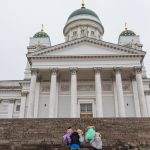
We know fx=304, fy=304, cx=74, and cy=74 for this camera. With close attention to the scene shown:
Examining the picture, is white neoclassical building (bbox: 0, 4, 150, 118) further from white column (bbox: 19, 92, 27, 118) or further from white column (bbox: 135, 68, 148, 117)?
white column (bbox: 19, 92, 27, 118)

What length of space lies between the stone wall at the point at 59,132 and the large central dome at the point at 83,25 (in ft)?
107

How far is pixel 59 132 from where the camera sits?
13938 mm

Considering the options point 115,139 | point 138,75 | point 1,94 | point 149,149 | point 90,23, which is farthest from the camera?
point 90,23

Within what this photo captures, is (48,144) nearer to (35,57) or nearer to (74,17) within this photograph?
(35,57)

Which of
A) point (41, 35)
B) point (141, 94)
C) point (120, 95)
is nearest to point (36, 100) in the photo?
point (120, 95)

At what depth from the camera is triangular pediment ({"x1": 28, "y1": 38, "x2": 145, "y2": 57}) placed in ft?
99.9

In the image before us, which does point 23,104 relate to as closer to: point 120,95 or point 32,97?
point 32,97

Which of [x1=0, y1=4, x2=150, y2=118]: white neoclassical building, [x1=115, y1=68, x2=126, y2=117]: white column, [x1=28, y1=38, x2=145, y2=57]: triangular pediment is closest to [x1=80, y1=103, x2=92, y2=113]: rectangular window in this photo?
[x1=0, y1=4, x2=150, y2=118]: white neoclassical building

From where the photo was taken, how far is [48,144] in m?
11.9

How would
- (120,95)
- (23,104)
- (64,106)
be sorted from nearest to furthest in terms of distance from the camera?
1. (120,95)
2. (64,106)
3. (23,104)

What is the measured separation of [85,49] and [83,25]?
688 inches

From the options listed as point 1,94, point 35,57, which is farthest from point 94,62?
point 1,94

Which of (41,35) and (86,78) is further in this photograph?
(41,35)

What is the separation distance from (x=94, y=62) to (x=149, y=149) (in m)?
19.2
